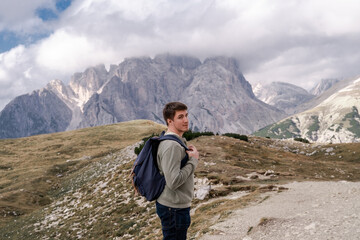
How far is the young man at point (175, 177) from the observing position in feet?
17.9

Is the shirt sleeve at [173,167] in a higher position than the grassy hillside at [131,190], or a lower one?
higher

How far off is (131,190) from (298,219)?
1593 cm

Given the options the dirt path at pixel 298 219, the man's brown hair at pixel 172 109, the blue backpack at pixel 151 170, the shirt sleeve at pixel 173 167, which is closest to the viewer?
the shirt sleeve at pixel 173 167

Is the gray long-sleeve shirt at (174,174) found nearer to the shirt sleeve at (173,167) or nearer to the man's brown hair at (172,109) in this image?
the shirt sleeve at (173,167)

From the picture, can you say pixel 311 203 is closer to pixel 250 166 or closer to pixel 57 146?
pixel 250 166

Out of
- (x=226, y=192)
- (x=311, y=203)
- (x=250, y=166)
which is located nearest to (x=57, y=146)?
(x=250, y=166)

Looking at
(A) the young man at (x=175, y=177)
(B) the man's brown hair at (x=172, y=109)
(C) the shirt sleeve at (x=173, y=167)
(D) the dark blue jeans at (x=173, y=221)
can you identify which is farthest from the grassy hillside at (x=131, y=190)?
(B) the man's brown hair at (x=172, y=109)

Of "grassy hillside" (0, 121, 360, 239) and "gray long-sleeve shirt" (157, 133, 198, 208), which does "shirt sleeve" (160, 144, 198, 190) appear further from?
"grassy hillside" (0, 121, 360, 239)

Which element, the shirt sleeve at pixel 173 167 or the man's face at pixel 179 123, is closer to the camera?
the shirt sleeve at pixel 173 167

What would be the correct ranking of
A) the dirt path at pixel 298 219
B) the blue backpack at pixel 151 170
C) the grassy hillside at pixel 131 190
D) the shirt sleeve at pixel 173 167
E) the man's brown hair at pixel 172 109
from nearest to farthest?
the shirt sleeve at pixel 173 167
the blue backpack at pixel 151 170
the man's brown hair at pixel 172 109
the dirt path at pixel 298 219
the grassy hillside at pixel 131 190

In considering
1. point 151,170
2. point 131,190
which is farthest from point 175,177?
point 131,190

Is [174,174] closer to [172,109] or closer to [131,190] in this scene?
[172,109]

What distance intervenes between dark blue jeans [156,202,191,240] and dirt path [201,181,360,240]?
15.1 feet

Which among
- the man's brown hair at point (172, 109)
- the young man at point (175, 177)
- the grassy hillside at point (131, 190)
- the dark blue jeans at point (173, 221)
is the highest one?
the man's brown hair at point (172, 109)
